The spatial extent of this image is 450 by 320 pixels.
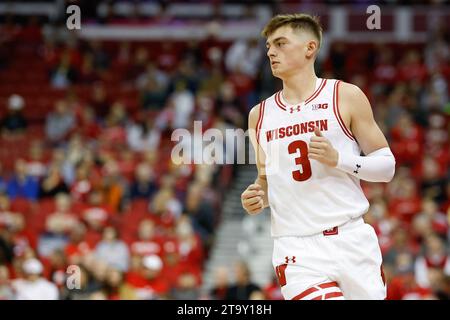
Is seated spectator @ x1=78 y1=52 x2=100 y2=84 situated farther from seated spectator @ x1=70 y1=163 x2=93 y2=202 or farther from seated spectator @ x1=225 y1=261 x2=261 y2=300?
seated spectator @ x1=225 y1=261 x2=261 y2=300

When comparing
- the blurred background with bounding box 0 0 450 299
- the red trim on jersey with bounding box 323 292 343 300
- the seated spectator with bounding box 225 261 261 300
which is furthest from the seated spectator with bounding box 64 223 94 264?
the red trim on jersey with bounding box 323 292 343 300

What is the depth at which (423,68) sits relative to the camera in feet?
70.0

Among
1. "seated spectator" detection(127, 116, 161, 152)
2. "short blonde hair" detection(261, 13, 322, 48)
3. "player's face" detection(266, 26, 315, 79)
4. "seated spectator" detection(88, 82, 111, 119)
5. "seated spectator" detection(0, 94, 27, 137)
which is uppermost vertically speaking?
"seated spectator" detection(88, 82, 111, 119)

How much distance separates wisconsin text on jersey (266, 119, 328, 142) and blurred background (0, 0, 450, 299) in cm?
488

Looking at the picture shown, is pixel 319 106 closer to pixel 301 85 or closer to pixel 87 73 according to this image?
pixel 301 85

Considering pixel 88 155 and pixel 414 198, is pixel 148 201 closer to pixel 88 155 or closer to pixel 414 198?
pixel 88 155

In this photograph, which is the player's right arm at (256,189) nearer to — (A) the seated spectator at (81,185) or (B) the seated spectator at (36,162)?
(A) the seated spectator at (81,185)

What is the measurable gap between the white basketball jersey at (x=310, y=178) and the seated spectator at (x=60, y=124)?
13.4 metres

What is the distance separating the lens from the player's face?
6.17 m

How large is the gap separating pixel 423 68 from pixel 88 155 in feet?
27.9

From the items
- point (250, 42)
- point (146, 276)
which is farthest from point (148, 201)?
point (250, 42)

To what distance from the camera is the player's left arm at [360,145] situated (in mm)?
5793

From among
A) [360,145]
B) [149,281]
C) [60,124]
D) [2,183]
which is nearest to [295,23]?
[360,145]

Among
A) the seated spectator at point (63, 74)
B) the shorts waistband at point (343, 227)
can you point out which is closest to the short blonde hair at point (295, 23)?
the shorts waistband at point (343, 227)
